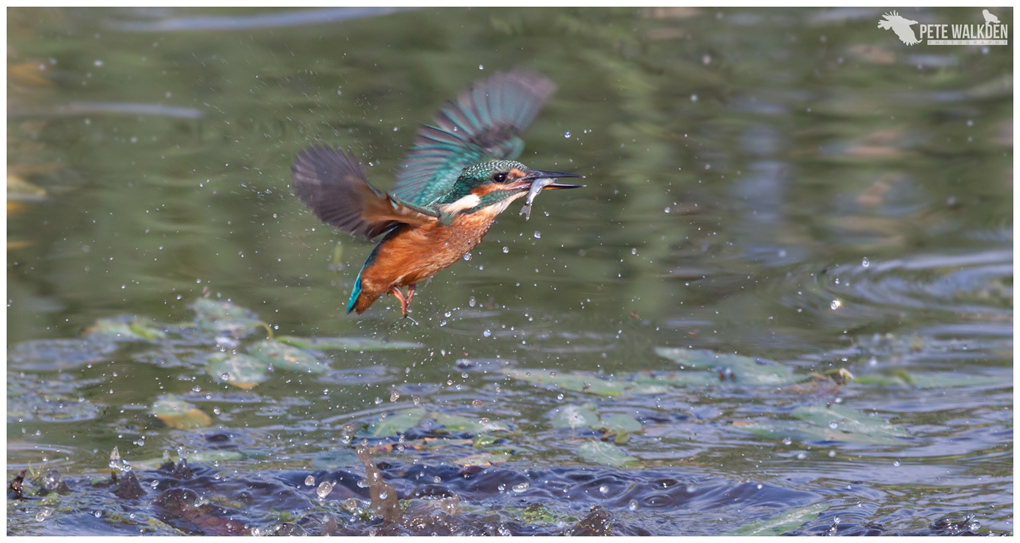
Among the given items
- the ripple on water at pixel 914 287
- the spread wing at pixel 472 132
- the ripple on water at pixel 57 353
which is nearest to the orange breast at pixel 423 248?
the spread wing at pixel 472 132

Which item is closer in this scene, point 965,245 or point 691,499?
point 691,499

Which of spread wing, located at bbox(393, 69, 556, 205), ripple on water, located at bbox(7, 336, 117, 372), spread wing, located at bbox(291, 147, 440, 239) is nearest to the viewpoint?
spread wing, located at bbox(291, 147, 440, 239)

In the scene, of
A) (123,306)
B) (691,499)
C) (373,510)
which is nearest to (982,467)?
(691,499)

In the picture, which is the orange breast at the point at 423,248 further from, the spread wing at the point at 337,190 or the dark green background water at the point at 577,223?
the dark green background water at the point at 577,223

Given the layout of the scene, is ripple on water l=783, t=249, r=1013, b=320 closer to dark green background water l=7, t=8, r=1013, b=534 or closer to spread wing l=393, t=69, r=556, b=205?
dark green background water l=7, t=8, r=1013, b=534

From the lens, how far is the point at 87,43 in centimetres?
650

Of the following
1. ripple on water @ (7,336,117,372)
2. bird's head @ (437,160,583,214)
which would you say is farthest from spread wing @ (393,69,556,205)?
ripple on water @ (7,336,117,372)

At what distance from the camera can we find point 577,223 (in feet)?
17.9

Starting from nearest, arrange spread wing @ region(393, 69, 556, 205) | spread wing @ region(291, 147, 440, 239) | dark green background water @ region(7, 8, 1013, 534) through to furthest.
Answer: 1. spread wing @ region(291, 147, 440, 239)
2. spread wing @ region(393, 69, 556, 205)
3. dark green background water @ region(7, 8, 1013, 534)

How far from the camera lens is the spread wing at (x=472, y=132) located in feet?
10.5

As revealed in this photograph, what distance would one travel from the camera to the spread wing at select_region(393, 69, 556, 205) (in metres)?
3.21

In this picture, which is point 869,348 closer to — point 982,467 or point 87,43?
point 982,467

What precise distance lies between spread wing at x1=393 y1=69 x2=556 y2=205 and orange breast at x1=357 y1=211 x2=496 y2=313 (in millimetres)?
388

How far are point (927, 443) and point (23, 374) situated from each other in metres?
3.30
